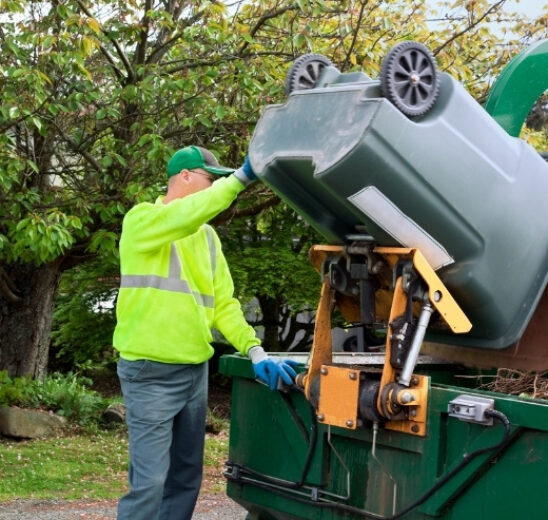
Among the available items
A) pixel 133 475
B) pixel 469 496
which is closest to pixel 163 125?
pixel 133 475

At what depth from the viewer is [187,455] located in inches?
166

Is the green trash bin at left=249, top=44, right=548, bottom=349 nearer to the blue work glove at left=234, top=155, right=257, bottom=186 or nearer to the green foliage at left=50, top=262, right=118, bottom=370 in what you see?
the blue work glove at left=234, top=155, right=257, bottom=186

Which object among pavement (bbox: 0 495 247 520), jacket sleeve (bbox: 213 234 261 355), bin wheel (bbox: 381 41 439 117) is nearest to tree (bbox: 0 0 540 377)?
pavement (bbox: 0 495 247 520)

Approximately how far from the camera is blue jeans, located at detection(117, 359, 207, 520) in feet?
12.9

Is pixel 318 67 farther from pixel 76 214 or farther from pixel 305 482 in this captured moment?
pixel 76 214

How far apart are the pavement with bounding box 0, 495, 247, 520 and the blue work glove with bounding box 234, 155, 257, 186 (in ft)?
9.81

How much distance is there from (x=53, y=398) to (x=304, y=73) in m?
5.81

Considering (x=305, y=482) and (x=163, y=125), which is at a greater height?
(x=163, y=125)

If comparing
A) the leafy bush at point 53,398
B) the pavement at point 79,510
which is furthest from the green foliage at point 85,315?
the pavement at point 79,510

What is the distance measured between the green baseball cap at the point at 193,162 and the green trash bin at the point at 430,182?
778 millimetres

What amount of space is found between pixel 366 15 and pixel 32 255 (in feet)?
10.6

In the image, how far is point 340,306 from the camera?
3.70 meters

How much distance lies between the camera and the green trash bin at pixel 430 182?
9.87ft

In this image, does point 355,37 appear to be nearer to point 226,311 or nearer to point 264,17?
point 264,17
